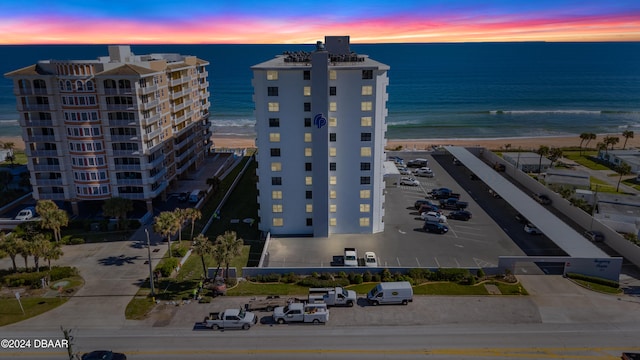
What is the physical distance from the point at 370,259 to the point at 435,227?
14720mm

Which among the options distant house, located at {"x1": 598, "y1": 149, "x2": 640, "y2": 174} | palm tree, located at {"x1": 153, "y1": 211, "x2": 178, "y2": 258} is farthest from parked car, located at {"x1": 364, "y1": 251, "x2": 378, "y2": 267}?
distant house, located at {"x1": 598, "y1": 149, "x2": 640, "y2": 174}

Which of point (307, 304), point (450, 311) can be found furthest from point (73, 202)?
point (450, 311)

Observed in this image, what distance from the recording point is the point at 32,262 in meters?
55.9

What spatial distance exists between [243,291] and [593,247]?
44094 millimetres

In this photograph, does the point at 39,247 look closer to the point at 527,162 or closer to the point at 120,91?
the point at 120,91

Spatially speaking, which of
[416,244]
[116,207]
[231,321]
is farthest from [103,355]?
[416,244]

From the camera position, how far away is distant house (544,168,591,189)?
82562mm

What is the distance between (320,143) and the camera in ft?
194

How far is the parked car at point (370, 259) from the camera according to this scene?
177ft

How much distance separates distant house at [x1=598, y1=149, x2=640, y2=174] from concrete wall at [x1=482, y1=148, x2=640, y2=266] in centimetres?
2751

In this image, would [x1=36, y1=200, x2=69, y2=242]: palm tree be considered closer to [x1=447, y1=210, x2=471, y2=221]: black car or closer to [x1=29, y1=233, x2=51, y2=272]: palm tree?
[x1=29, y1=233, x2=51, y2=272]: palm tree

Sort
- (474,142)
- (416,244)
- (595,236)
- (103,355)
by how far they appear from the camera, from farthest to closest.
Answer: (474,142)
(416,244)
(595,236)
(103,355)

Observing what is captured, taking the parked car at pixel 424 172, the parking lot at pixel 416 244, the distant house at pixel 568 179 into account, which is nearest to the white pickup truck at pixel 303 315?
the parking lot at pixel 416 244

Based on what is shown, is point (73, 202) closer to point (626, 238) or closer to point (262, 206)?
point (262, 206)
